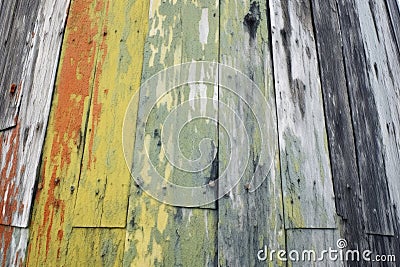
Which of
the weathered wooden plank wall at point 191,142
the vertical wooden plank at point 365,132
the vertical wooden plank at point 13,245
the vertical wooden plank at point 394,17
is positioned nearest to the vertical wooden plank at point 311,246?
the weathered wooden plank wall at point 191,142

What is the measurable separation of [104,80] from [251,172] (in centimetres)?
72

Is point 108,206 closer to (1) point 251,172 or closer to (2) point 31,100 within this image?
(1) point 251,172

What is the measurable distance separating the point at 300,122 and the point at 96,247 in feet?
3.13

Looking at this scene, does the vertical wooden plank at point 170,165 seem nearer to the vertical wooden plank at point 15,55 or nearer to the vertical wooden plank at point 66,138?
the vertical wooden plank at point 66,138

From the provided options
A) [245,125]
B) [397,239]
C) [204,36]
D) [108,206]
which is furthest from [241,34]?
[397,239]

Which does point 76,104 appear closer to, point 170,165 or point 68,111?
point 68,111

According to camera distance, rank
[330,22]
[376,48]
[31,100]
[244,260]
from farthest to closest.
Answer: [376,48]
[330,22]
[31,100]
[244,260]

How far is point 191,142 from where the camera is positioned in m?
1.74

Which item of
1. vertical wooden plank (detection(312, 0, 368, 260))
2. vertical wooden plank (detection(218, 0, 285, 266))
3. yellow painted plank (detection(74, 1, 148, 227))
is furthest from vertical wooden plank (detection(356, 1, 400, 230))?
yellow painted plank (detection(74, 1, 148, 227))

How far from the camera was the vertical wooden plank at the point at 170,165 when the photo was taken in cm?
163

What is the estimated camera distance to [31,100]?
6.78 feet

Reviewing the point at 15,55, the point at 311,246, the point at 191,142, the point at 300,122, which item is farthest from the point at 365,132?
the point at 15,55

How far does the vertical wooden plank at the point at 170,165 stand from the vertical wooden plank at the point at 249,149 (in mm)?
62

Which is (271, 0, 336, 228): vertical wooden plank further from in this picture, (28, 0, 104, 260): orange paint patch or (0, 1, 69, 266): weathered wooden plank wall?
(0, 1, 69, 266): weathered wooden plank wall
